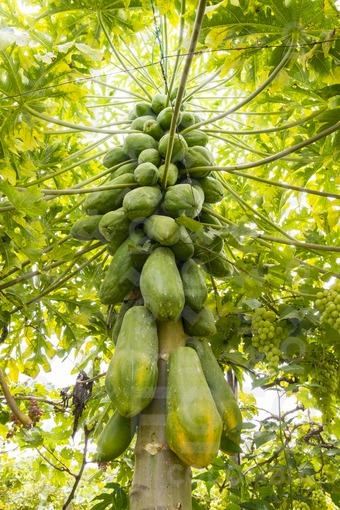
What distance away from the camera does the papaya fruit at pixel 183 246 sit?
1.87 m

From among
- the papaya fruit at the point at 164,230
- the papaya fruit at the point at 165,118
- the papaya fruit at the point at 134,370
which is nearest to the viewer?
the papaya fruit at the point at 134,370

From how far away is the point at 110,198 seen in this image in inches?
82.0

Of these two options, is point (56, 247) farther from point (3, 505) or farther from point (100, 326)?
point (3, 505)

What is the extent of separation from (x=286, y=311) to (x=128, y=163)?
3.14ft

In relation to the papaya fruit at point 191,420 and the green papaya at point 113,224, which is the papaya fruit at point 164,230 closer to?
the green papaya at point 113,224

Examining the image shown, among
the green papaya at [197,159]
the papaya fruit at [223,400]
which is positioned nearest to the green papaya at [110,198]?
the green papaya at [197,159]

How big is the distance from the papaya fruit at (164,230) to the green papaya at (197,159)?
0.37 metres

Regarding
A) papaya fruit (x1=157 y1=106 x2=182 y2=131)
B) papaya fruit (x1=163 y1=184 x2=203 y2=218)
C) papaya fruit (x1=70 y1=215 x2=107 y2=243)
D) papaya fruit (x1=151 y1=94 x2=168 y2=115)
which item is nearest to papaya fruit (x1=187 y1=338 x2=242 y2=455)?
papaya fruit (x1=163 y1=184 x2=203 y2=218)

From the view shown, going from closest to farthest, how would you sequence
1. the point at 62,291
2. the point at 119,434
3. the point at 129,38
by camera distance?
the point at 119,434, the point at 129,38, the point at 62,291

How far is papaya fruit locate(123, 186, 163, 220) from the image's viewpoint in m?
1.88

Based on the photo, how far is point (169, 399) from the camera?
149cm

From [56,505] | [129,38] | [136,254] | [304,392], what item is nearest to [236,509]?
[304,392]

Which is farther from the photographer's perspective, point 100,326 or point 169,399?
point 100,326

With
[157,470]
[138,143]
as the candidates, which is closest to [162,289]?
[157,470]
